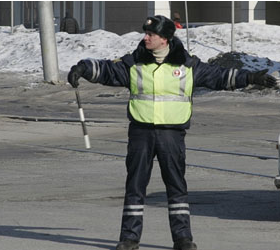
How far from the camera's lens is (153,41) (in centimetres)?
768

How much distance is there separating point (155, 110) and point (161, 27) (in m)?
0.59

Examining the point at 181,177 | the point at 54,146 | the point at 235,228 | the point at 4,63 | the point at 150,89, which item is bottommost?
the point at 4,63

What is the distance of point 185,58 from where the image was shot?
7.74m

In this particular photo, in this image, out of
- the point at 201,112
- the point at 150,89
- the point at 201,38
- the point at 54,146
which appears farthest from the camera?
the point at 201,38

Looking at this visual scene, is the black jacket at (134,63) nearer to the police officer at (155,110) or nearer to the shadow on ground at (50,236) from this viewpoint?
the police officer at (155,110)

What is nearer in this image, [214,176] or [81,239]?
[81,239]

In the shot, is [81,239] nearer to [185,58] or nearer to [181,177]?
[181,177]

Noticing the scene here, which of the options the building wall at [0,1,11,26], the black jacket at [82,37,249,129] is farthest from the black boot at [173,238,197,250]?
the building wall at [0,1,11,26]

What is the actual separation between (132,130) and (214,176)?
16.2 ft

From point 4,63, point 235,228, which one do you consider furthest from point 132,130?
point 4,63

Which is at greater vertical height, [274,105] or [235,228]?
[235,228]

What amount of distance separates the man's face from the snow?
2390 centimetres

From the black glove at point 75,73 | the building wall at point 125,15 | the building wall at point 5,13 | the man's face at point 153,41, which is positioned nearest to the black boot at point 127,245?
the black glove at point 75,73

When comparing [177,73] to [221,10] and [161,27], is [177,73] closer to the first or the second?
[161,27]
